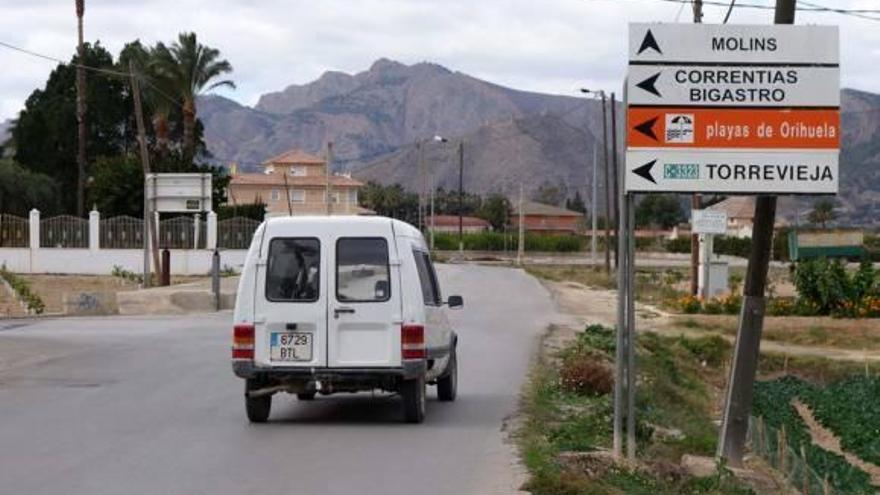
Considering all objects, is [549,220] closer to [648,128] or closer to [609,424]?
[609,424]

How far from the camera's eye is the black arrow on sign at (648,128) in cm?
→ 1048

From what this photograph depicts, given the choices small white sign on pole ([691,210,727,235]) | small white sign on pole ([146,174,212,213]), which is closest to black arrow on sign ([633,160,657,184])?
small white sign on pole ([691,210,727,235])

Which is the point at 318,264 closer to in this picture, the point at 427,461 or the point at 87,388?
the point at 427,461

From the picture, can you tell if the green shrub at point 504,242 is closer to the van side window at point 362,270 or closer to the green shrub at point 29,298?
the green shrub at point 29,298

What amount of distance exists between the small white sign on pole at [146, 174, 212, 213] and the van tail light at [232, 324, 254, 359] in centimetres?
3144

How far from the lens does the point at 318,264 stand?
13695 millimetres

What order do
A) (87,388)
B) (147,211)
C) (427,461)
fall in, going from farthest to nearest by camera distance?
(147,211) < (87,388) < (427,461)

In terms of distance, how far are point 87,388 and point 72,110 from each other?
3055 inches

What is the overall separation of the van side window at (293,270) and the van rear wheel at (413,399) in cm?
135

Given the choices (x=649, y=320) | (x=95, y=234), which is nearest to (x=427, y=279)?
(x=649, y=320)

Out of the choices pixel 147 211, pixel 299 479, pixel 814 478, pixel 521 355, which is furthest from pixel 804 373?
pixel 147 211

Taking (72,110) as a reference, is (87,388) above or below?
below

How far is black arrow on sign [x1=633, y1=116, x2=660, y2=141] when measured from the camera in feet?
34.4

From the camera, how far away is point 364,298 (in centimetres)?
1366
